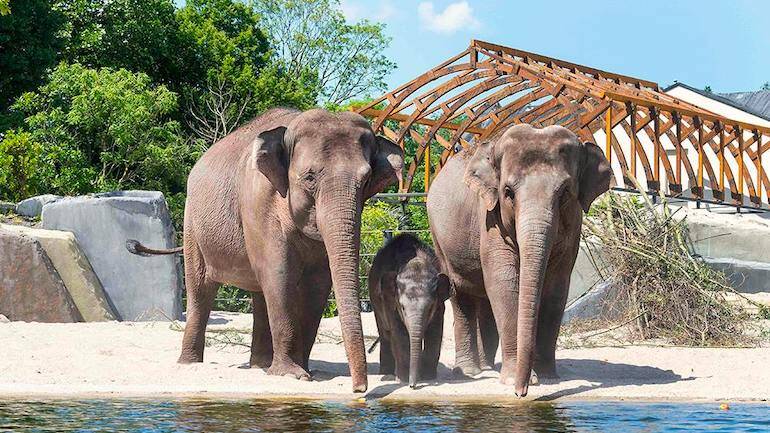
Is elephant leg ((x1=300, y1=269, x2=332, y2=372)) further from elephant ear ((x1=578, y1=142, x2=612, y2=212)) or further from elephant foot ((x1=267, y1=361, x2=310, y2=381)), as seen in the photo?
elephant ear ((x1=578, y1=142, x2=612, y2=212))

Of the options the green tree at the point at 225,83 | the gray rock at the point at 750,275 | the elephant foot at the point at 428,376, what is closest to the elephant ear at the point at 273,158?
the elephant foot at the point at 428,376

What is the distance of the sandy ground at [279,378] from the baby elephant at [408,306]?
22cm

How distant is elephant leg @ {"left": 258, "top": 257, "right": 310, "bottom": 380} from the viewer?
9.65 metres

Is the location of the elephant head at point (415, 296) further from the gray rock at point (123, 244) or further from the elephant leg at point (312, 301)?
the gray rock at point (123, 244)

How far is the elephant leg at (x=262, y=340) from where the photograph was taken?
10.9m

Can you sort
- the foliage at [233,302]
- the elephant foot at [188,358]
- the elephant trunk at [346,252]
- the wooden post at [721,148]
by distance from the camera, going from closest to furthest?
1. the elephant trunk at [346,252]
2. the elephant foot at [188,358]
3. the wooden post at [721,148]
4. the foliage at [233,302]

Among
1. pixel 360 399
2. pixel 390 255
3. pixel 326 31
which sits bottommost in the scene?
pixel 360 399

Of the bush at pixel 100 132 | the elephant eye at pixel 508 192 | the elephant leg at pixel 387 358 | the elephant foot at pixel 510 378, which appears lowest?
the elephant foot at pixel 510 378

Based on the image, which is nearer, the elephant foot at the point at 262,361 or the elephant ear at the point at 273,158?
the elephant ear at the point at 273,158

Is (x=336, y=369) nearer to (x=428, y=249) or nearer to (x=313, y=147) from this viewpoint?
(x=428, y=249)

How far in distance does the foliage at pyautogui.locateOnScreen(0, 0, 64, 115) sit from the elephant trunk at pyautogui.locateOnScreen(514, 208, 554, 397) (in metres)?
25.0

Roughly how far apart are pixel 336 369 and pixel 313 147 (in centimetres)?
276

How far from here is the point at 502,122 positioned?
940 inches

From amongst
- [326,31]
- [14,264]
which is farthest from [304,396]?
[326,31]
